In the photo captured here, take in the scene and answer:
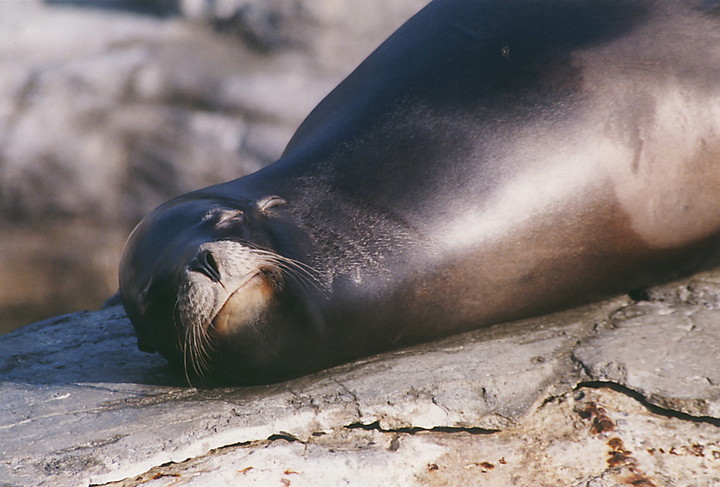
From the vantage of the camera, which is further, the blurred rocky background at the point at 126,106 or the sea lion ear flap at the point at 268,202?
the blurred rocky background at the point at 126,106

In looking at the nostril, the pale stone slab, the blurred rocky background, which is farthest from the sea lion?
the blurred rocky background

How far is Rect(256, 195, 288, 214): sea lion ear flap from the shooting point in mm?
3594

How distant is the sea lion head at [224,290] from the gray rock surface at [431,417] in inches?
4.9

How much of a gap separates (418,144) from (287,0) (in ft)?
13.9

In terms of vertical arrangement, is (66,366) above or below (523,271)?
below

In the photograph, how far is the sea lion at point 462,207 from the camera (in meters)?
3.33

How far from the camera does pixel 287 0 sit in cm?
766

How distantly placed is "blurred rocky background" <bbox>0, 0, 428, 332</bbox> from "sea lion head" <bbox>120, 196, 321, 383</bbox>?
371 cm

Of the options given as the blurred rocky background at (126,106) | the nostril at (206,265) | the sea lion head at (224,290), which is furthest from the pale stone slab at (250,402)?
the blurred rocky background at (126,106)

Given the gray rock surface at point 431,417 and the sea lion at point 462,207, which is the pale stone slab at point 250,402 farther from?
the sea lion at point 462,207

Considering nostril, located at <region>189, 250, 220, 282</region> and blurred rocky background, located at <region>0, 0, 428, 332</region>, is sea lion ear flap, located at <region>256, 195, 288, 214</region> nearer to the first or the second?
nostril, located at <region>189, 250, 220, 282</region>

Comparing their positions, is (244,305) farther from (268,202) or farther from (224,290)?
(268,202)

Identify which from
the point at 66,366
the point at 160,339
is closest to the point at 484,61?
the point at 160,339

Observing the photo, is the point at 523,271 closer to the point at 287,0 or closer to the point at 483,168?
the point at 483,168
